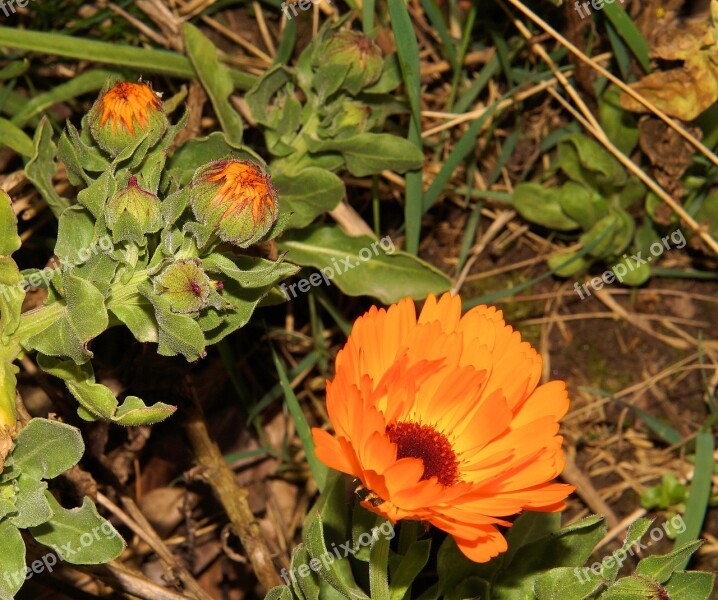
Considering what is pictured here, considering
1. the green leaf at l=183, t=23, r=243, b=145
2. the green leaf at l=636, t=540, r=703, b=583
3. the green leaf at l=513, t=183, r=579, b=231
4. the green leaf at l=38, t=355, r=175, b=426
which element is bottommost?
the green leaf at l=636, t=540, r=703, b=583

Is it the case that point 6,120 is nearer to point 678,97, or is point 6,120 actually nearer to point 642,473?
point 678,97

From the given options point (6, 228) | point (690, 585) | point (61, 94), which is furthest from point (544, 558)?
point (61, 94)

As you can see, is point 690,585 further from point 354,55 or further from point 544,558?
point 354,55

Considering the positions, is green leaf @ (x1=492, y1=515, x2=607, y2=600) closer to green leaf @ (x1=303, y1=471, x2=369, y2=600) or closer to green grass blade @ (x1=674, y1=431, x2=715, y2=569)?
green leaf @ (x1=303, y1=471, x2=369, y2=600)

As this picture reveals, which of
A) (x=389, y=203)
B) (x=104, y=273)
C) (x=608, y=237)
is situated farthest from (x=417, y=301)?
(x=104, y=273)

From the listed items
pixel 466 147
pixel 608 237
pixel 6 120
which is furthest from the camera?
pixel 608 237

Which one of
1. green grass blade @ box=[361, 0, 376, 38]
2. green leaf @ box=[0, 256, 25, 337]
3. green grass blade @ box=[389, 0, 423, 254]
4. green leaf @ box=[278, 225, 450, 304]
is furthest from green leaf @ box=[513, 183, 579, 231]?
green leaf @ box=[0, 256, 25, 337]
